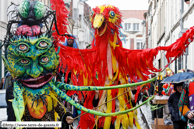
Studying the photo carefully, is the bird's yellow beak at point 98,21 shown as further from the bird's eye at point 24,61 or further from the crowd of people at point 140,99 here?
the bird's eye at point 24,61

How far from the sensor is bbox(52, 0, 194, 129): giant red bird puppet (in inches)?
204

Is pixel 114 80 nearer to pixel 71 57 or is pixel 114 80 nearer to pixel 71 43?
pixel 71 57

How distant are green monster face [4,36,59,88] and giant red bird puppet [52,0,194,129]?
1.38 m

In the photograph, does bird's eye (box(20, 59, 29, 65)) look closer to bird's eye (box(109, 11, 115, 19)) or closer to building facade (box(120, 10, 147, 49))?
bird's eye (box(109, 11, 115, 19))

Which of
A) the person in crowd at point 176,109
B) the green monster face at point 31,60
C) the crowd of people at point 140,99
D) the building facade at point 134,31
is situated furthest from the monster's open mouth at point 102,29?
the building facade at point 134,31

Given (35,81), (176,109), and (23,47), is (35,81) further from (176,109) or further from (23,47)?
(176,109)

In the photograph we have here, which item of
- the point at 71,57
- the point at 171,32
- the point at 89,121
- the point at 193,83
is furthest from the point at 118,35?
the point at 171,32

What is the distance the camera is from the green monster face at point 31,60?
3.61 meters

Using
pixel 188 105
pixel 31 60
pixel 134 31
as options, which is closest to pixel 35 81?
pixel 31 60

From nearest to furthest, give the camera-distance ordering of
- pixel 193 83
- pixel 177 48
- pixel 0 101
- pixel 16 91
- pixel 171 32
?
pixel 16 91
pixel 177 48
pixel 0 101
pixel 193 83
pixel 171 32

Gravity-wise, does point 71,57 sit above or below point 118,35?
below

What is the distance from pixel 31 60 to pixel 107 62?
1.89 m

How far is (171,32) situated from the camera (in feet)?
80.0

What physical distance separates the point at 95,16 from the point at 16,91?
209 centimetres
